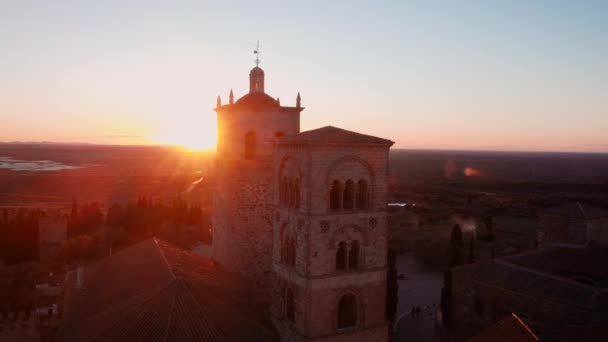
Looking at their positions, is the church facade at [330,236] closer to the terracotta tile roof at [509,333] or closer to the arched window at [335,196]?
the arched window at [335,196]

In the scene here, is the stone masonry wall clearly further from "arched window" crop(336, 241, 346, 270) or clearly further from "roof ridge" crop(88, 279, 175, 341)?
"roof ridge" crop(88, 279, 175, 341)

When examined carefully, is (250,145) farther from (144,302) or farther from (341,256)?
(144,302)

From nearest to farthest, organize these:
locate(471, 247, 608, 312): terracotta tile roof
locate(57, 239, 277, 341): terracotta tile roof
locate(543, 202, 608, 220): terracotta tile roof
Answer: locate(57, 239, 277, 341): terracotta tile roof → locate(471, 247, 608, 312): terracotta tile roof → locate(543, 202, 608, 220): terracotta tile roof

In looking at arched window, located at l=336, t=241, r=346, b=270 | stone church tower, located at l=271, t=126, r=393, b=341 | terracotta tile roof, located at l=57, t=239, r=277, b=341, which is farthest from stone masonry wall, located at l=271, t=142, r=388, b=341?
terracotta tile roof, located at l=57, t=239, r=277, b=341

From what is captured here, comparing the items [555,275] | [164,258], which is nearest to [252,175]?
[164,258]

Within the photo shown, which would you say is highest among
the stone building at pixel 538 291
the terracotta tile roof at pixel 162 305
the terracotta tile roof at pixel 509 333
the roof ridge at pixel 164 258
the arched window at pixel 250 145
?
the arched window at pixel 250 145

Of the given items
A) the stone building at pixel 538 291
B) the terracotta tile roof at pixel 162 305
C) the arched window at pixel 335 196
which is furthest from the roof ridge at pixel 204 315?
the stone building at pixel 538 291

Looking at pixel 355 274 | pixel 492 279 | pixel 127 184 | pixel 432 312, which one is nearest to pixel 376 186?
pixel 355 274
